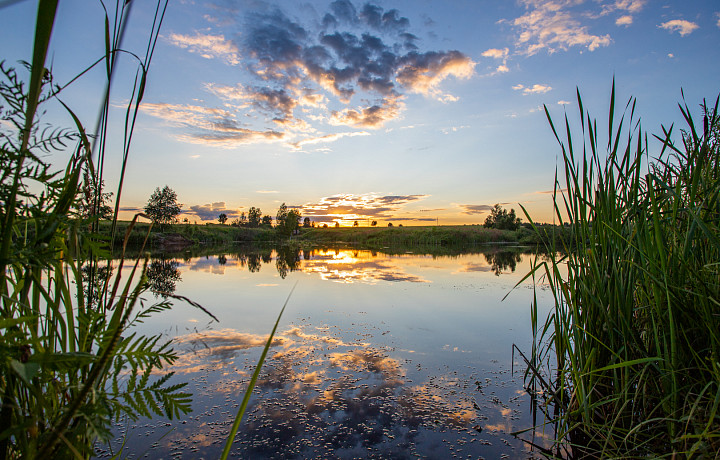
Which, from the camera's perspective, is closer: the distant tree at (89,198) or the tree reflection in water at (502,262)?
the distant tree at (89,198)

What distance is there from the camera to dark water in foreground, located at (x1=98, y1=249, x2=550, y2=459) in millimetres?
2861

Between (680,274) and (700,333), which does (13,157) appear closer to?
(680,274)

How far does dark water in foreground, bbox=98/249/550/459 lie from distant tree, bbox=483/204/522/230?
55.1 meters

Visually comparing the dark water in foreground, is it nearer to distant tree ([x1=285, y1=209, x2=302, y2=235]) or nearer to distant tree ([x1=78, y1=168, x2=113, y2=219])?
distant tree ([x1=78, y1=168, x2=113, y2=219])

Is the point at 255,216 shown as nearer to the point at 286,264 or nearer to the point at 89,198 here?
the point at 286,264

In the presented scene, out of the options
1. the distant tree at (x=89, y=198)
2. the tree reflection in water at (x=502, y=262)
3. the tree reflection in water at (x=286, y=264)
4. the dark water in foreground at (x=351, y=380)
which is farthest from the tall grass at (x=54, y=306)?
the tree reflection in water at (x=502, y=262)

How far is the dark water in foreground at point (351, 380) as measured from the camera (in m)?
2.86

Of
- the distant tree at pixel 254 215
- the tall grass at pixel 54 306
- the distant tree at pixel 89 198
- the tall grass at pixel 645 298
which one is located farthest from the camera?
the distant tree at pixel 254 215

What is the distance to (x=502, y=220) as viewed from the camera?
199 ft

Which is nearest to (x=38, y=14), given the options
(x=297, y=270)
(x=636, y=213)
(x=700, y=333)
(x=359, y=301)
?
(x=636, y=213)

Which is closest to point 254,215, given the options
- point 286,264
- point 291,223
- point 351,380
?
point 291,223

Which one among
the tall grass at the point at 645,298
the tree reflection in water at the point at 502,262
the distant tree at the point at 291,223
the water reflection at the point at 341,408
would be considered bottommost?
the water reflection at the point at 341,408

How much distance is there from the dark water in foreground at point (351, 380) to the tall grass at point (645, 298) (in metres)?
0.81

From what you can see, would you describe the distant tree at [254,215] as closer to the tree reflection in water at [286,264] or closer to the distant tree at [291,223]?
the distant tree at [291,223]
